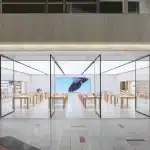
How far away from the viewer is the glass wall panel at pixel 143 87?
11188 mm

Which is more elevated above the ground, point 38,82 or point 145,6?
point 145,6

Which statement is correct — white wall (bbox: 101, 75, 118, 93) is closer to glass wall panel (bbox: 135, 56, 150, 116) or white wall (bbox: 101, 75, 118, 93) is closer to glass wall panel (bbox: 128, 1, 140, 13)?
glass wall panel (bbox: 135, 56, 150, 116)

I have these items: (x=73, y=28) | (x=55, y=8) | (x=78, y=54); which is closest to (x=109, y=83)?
(x=78, y=54)

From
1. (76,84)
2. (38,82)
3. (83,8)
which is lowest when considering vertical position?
(76,84)

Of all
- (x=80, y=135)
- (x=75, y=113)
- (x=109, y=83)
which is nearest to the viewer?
(x=80, y=135)

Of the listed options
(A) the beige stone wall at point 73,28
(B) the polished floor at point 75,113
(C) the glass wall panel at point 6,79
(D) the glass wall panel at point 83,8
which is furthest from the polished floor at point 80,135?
(D) the glass wall panel at point 83,8

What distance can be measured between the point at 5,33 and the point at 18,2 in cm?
123

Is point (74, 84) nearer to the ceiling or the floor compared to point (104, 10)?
nearer to the floor

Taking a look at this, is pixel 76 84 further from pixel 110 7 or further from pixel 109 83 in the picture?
pixel 110 7

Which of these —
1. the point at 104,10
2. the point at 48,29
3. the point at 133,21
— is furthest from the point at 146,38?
the point at 48,29

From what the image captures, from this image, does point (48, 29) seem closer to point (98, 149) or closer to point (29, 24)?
point (29, 24)

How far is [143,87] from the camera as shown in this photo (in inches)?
617

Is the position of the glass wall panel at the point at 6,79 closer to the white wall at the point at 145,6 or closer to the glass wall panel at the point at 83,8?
the glass wall panel at the point at 83,8

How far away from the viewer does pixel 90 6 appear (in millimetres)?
6871
